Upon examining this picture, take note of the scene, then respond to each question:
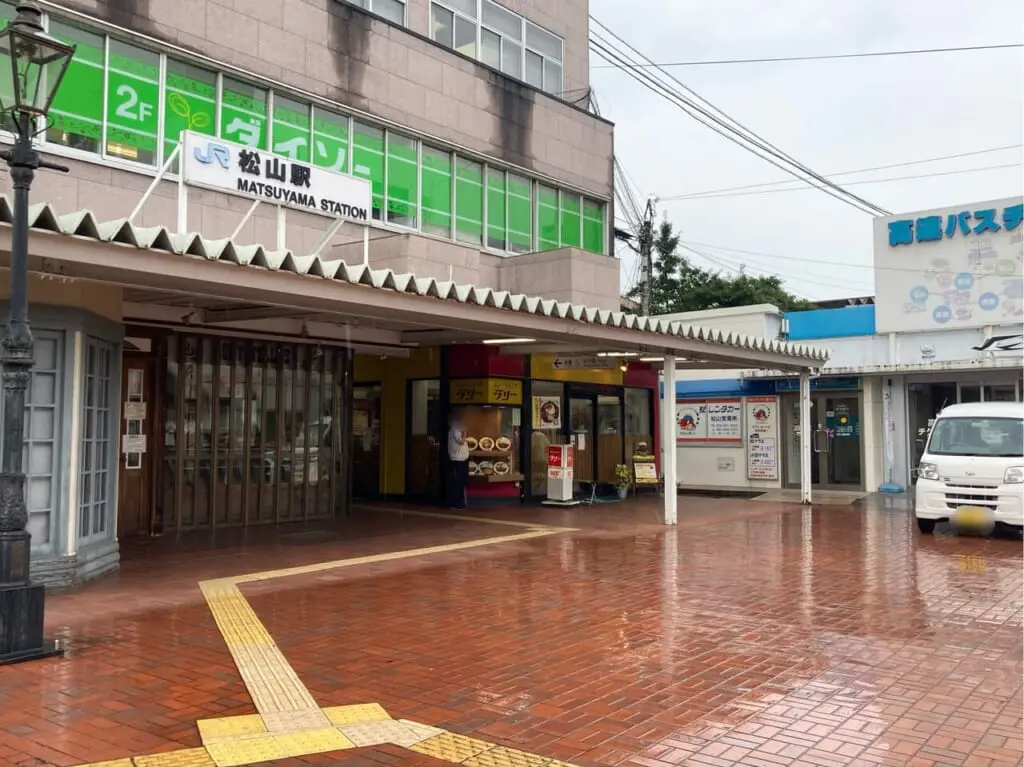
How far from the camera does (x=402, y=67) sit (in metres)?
15.1

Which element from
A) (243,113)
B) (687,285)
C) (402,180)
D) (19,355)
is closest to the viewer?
(19,355)

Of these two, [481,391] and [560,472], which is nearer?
[481,391]

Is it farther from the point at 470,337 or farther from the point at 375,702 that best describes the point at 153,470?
the point at 375,702

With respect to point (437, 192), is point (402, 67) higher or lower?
higher

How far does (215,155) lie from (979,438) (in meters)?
11.0

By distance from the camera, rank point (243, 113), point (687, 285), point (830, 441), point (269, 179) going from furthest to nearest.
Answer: point (687, 285) < point (830, 441) < point (243, 113) < point (269, 179)

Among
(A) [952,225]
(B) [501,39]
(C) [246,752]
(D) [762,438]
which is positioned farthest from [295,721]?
(A) [952,225]

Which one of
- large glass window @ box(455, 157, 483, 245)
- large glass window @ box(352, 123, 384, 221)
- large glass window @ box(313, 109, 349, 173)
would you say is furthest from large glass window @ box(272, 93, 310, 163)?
large glass window @ box(455, 157, 483, 245)

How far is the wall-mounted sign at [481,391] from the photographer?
51.7 feet

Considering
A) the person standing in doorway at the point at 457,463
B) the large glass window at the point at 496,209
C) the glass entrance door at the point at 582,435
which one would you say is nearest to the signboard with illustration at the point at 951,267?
the glass entrance door at the point at 582,435

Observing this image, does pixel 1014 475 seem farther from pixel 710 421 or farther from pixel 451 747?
pixel 710 421

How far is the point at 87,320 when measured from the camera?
8.48 meters

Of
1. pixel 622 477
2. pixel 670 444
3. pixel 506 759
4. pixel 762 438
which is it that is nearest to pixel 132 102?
pixel 670 444

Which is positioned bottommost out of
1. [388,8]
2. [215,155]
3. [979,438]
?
[979,438]
